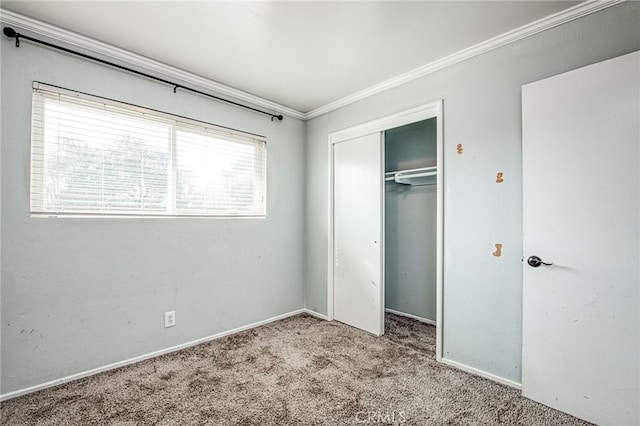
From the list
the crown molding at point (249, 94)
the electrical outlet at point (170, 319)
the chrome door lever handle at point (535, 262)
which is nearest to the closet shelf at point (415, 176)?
the crown molding at point (249, 94)

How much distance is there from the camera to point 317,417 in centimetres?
173

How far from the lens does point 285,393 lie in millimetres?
1963

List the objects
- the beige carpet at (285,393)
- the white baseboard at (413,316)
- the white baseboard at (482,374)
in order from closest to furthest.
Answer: the beige carpet at (285,393)
the white baseboard at (482,374)
the white baseboard at (413,316)

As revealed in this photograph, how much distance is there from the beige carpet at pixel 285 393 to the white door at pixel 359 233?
51cm

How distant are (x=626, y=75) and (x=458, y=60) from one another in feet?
3.38

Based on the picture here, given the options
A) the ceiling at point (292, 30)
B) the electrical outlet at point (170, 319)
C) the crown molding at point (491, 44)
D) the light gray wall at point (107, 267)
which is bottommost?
the electrical outlet at point (170, 319)

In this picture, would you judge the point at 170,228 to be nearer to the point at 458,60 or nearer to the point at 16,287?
the point at 16,287

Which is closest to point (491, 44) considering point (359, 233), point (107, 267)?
point (359, 233)

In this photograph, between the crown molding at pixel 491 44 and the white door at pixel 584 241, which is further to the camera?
the crown molding at pixel 491 44

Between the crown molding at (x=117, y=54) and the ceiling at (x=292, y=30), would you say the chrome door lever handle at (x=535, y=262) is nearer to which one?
the ceiling at (x=292, y=30)

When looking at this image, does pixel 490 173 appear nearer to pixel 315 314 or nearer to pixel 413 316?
pixel 413 316

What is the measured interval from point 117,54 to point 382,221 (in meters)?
2.65

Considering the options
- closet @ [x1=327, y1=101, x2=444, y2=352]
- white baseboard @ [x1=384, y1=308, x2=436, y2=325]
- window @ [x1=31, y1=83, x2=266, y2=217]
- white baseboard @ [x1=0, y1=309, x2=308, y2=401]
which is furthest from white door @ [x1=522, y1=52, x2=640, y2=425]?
window @ [x1=31, y1=83, x2=266, y2=217]

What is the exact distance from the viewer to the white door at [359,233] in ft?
9.77
